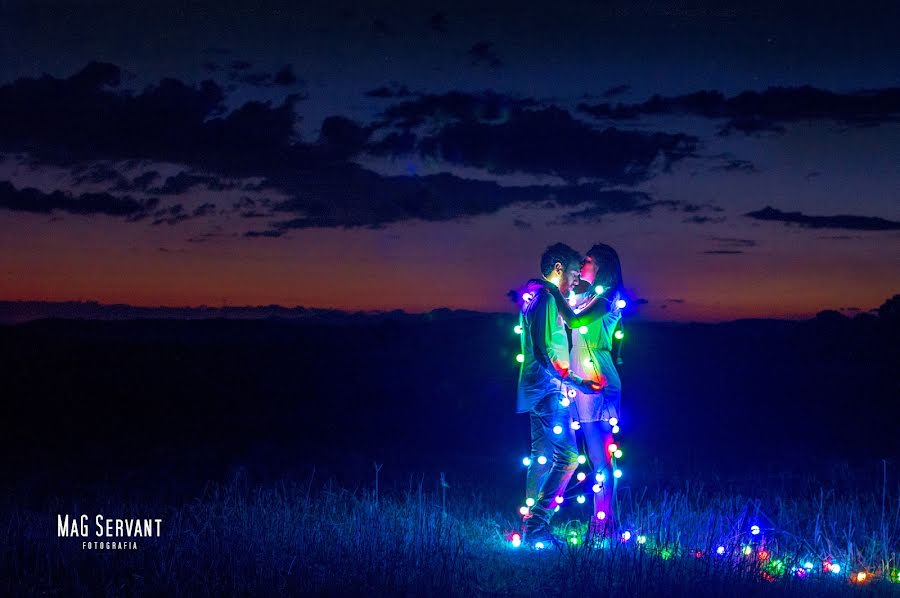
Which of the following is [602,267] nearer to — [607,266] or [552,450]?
[607,266]

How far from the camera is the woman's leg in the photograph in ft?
32.1

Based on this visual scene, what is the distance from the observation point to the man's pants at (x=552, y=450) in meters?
9.71

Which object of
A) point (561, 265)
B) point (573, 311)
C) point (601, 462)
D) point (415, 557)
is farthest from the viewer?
point (601, 462)

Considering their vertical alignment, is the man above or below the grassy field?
above

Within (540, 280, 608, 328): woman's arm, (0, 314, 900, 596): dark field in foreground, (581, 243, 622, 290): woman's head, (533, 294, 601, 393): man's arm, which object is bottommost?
(0, 314, 900, 596): dark field in foreground

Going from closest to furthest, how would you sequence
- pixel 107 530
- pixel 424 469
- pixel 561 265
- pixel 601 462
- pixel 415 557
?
pixel 415 557
pixel 107 530
pixel 561 265
pixel 601 462
pixel 424 469

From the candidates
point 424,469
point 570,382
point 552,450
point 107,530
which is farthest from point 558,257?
point 424,469

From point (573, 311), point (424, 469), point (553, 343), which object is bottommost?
point (424, 469)

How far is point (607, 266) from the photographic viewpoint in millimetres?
9750

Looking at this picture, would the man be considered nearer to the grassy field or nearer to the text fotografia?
the grassy field

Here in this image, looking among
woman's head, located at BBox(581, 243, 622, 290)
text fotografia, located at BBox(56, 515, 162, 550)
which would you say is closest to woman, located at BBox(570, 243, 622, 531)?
woman's head, located at BBox(581, 243, 622, 290)

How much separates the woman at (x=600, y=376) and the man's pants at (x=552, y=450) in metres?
0.17

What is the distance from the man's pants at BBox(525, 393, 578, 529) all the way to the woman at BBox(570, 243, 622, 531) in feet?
0.54

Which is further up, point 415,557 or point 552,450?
point 552,450
